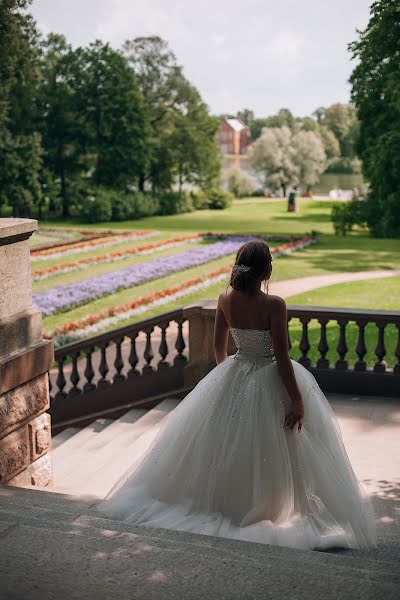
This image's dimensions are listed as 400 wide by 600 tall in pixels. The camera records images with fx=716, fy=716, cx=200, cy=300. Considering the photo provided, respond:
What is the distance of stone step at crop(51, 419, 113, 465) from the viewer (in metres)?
7.68

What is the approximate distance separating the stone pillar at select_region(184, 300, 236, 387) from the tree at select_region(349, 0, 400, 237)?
36.7ft

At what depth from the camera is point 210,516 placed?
4.35m

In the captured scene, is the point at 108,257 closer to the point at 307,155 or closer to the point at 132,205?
the point at 132,205

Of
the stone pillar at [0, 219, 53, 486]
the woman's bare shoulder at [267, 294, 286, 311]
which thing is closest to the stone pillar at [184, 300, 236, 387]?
the stone pillar at [0, 219, 53, 486]

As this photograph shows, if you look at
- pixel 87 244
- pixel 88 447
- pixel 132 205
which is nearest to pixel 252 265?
pixel 88 447

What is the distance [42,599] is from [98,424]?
644cm

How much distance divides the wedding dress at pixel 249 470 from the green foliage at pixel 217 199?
Answer: 159 feet

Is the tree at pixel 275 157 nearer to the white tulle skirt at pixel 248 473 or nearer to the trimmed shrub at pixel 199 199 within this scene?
the trimmed shrub at pixel 199 199

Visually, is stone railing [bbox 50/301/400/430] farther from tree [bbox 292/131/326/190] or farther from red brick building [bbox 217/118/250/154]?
red brick building [bbox 217/118/250/154]

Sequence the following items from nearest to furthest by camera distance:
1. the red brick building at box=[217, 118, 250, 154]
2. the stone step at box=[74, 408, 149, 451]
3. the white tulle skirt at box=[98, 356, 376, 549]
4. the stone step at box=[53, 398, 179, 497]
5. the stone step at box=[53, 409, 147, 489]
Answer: the white tulle skirt at box=[98, 356, 376, 549] → the stone step at box=[53, 398, 179, 497] → the stone step at box=[53, 409, 147, 489] → the stone step at box=[74, 408, 149, 451] → the red brick building at box=[217, 118, 250, 154]

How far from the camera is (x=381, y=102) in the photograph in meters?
25.7

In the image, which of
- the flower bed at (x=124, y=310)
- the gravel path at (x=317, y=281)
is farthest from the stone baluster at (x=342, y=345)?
the gravel path at (x=317, y=281)

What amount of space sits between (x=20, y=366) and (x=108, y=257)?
20.8 metres

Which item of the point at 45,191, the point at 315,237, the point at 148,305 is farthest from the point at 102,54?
the point at 148,305
